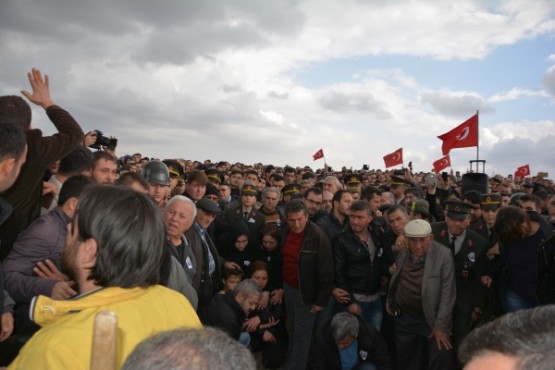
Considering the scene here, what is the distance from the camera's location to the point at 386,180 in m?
14.6

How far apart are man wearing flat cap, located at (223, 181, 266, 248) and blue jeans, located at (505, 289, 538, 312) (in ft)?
10.8

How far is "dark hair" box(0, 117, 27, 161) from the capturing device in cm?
200

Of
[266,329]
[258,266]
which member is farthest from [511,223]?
[266,329]

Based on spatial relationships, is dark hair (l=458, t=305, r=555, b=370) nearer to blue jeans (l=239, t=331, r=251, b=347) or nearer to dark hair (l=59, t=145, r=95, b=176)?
dark hair (l=59, t=145, r=95, b=176)

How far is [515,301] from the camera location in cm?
508

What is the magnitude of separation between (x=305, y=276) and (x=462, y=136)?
7794 mm

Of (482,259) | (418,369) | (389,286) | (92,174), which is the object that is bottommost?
(418,369)

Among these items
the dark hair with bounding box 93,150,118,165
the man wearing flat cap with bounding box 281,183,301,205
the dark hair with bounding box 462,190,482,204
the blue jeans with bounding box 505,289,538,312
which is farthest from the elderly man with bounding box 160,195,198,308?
the dark hair with bounding box 462,190,482,204

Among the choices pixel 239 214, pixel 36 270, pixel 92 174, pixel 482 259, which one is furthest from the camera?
pixel 239 214

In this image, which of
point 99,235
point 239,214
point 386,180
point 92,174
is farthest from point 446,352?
point 386,180

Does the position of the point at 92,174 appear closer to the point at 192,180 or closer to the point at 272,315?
the point at 192,180

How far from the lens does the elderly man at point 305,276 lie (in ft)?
17.7

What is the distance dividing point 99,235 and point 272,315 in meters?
4.63

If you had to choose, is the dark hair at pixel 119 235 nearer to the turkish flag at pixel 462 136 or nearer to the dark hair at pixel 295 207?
the dark hair at pixel 295 207
